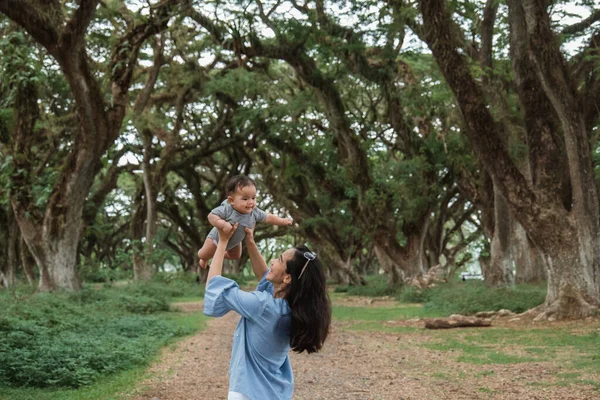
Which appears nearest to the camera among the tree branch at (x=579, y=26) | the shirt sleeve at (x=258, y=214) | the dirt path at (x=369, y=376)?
the shirt sleeve at (x=258, y=214)

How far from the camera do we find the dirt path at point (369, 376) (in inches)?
300

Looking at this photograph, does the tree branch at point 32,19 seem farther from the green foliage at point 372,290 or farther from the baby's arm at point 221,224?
the green foliage at point 372,290

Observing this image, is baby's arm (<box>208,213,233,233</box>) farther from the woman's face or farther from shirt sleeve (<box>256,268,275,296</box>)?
shirt sleeve (<box>256,268,275,296</box>)

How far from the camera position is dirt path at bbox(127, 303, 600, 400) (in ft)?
25.0

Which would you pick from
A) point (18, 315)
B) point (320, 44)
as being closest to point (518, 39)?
point (320, 44)

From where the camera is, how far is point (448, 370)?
9250 mm

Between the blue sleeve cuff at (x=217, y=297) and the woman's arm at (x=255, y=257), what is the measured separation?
0.43m

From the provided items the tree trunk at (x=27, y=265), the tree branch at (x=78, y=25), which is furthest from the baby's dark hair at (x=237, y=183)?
the tree trunk at (x=27, y=265)

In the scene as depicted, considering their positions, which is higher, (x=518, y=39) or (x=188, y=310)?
(x=518, y=39)

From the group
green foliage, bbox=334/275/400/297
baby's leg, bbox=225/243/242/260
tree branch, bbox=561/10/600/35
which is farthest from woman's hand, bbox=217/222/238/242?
green foliage, bbox=334/275/400/297

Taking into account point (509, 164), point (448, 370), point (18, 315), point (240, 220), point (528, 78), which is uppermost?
point (528, 78)

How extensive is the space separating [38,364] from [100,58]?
15.8 meters

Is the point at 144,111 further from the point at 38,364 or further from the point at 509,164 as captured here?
the point at 38,364

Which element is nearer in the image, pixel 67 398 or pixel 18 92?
pixel 67 398
